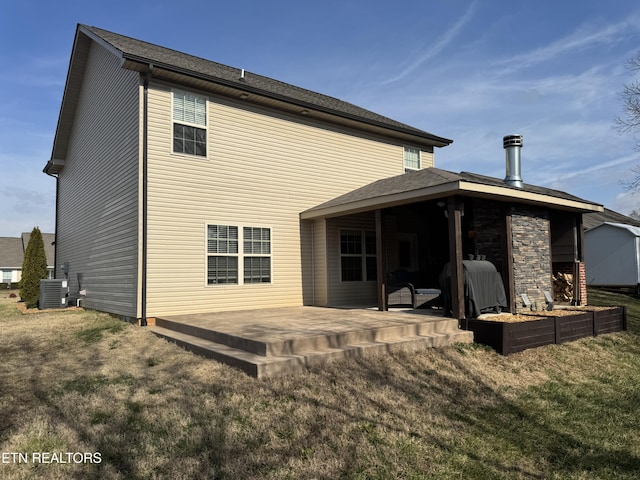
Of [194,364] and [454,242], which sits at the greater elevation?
[454,242]

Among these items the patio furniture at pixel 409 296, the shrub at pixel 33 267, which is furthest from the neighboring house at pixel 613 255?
the shrub at pixel 33 267

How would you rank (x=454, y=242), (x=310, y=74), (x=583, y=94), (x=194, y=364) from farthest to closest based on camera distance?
1. (x=310, y=74)
2. (x=583, y=94)
3. (x=454, y=242)
4. (x=194, y=364)

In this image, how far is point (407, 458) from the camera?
3396 millimetres

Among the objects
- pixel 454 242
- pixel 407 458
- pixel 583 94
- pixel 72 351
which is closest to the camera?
pixel 407 458

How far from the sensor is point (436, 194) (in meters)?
7.61

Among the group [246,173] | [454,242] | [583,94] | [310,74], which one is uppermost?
[310,74]

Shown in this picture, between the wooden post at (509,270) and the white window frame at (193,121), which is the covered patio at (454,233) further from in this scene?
the white window frame at (193,121)

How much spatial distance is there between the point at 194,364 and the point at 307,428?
2307mm

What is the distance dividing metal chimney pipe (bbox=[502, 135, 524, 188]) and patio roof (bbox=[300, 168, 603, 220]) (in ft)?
3.47

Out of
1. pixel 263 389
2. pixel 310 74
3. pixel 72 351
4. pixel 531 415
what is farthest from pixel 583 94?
pixel 72 351

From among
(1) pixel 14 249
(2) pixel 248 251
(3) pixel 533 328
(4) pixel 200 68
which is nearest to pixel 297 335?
(3) pixel 533 328

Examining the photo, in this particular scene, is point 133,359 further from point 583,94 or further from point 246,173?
point 583,94

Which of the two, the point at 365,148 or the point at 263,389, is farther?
the point at 365,148

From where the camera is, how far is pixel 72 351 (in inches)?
265
